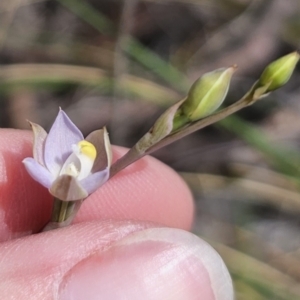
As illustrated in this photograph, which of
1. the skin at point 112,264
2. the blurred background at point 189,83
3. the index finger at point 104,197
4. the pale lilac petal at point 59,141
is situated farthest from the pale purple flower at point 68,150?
the blurred background at point 189,83

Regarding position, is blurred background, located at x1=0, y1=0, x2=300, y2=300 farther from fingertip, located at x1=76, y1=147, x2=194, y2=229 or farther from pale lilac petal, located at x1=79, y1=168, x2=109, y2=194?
pale lilac petal, located at x1=79, y1=168, x2=109, y2=194

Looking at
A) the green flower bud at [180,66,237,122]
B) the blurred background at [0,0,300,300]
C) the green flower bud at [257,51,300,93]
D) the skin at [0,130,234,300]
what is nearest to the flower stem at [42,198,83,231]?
the skin at [0,130,234,300]

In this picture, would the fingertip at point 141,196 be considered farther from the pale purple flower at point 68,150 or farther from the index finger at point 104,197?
the pale purple flower at point 68,150

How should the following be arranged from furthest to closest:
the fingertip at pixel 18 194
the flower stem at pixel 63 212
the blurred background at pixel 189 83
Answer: the blurred background at pixel 189 83
the fingertip at pixel 18 194
the flower stem at pixel 63 212

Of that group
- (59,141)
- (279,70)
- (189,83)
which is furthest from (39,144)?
(189,83)

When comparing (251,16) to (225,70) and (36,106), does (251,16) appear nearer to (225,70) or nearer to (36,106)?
(36,106)

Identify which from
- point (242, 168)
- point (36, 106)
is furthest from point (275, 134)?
point (36, 106)

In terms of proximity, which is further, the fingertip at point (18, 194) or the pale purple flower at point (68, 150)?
the fingertip at point (18, 194)
